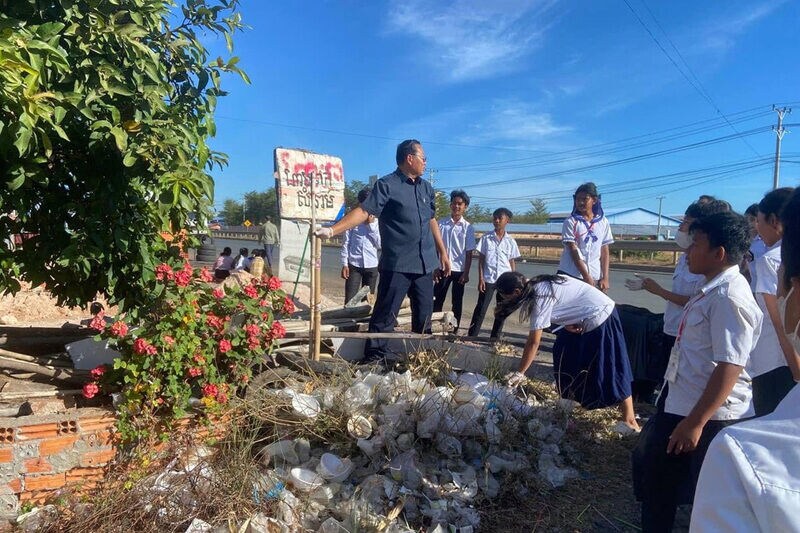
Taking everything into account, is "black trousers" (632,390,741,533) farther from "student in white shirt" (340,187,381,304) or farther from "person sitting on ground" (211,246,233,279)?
"person sitting on ground" (211,246,233,279)

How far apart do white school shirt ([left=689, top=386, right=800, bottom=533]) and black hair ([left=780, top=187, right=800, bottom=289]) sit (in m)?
0.43

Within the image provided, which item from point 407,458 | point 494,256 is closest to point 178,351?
point 407,458

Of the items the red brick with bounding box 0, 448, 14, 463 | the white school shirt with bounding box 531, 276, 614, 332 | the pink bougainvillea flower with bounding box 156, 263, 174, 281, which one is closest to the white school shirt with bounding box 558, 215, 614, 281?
the white school shirt with bounding box 531, 276, 614, 332

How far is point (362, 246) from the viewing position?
21.5 feet

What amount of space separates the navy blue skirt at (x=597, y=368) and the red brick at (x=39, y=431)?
10.2 ft

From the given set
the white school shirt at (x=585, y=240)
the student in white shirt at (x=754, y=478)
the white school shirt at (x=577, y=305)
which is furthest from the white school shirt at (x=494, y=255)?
the student in white shirt at (x=754, y=478)

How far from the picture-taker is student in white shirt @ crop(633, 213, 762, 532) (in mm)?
2156

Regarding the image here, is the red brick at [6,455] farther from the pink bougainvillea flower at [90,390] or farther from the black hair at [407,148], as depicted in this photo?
the black hair at [407,148]

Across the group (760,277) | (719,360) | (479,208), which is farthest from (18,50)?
(479,208)

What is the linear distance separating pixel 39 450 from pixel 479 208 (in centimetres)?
6448

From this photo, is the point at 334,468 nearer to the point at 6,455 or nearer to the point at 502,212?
the point at 6,455

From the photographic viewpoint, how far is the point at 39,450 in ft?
9.08

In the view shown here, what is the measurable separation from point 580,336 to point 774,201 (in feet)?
4.80

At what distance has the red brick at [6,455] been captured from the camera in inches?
106
